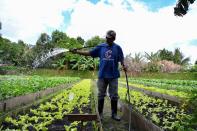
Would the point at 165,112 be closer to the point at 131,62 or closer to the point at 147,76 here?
the point at 147,76

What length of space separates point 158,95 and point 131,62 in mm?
47071

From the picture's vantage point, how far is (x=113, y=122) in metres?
7.98

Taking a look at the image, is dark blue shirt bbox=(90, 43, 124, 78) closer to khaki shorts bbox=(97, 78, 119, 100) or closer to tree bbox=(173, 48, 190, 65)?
khaki shorts bbox=(97, 78, 119, 100)

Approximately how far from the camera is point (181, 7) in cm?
477

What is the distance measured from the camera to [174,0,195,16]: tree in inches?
186

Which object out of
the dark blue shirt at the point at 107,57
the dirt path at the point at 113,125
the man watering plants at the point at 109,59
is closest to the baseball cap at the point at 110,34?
the man watering plants at the point at 109,59

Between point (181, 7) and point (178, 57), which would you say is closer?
point (181, 7)

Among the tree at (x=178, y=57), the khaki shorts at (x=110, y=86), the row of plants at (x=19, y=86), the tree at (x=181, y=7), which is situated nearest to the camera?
the tree at (x=181, y=7)

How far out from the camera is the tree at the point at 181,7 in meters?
4.71

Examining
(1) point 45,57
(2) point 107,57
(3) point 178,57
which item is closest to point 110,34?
(2) point 107,57

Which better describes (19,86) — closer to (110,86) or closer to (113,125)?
(110,86)

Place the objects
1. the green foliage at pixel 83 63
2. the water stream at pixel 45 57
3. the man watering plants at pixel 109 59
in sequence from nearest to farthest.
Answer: the water stream at pixel 45 57 < the man watering plants at pixel 109 59 < the green foliage at pixel 83 63

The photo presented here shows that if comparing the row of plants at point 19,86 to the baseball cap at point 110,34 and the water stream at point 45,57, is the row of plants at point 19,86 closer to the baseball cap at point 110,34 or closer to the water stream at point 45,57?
the baseball cap at point 110,34

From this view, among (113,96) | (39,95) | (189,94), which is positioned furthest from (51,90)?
(189,94)
